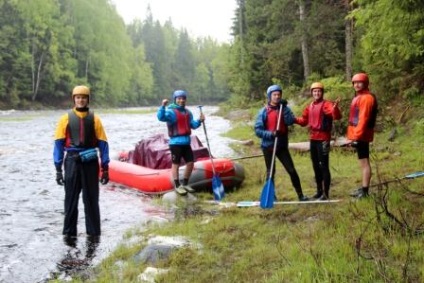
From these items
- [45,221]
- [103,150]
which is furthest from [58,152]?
[45,221]

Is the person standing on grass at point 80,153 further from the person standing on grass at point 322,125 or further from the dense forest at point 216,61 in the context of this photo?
the dense forest at point 216,61

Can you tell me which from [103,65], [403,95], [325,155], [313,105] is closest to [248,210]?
[325,155]

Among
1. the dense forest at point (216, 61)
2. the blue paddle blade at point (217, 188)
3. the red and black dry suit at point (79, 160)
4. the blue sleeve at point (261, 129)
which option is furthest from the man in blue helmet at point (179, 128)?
the dense forest at point (216, 61)

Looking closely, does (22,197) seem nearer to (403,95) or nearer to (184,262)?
(184,262)

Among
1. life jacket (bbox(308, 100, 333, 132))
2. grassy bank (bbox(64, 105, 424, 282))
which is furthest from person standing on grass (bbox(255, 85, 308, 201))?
grassy bank (bbox(64, 105, 424, 282))

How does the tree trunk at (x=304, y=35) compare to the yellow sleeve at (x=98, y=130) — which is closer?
the yellow sleeve at (x=98, y=130)

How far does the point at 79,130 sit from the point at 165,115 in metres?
2.50

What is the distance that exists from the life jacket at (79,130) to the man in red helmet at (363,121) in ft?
12.0

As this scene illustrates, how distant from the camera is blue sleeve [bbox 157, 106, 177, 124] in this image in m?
8.83

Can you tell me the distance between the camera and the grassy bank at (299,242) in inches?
168

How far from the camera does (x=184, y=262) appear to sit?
5285mm

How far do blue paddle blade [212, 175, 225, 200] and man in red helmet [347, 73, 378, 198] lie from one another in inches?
114

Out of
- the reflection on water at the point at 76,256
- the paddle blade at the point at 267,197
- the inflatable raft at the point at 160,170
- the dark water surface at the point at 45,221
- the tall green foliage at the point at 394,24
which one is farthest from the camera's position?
the inflatable raft at the point at 160,170

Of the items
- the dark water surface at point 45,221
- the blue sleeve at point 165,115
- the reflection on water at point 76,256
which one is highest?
the blue sleeve at point 165,115
